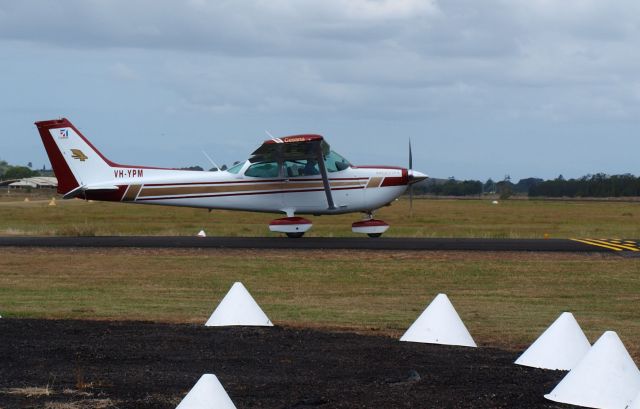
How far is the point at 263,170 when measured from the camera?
29484mm

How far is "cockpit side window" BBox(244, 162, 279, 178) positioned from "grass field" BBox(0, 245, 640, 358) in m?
5.33

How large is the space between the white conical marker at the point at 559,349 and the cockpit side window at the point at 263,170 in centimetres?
1984

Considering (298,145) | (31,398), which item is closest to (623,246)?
(298,145)

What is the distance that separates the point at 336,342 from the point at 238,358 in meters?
1.51

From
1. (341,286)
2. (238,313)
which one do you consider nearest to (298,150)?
(341,286)

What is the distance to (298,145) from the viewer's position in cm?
2759

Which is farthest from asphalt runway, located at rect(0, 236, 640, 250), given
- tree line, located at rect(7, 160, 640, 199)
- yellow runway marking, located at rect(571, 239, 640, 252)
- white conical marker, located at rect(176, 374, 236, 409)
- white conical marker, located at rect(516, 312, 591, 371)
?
tree line, located at rect(7, 160, 640, 199)

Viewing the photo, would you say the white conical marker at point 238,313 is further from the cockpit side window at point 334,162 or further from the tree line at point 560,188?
the tree line at point 560,188

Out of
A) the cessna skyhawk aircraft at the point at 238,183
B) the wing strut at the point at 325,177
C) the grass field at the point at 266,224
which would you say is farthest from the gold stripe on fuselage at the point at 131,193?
the wing strut at the point at 325,177

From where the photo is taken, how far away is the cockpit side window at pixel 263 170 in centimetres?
2942

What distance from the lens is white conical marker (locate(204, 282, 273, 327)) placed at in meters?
12.4

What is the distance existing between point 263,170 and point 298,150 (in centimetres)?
181

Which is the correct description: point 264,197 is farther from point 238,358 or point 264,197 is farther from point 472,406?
point 472,406

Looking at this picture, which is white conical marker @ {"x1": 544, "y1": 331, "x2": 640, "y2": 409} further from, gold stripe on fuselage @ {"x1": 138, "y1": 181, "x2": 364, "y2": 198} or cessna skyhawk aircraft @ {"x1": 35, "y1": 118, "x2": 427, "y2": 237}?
gold stripe on fuselage @ {"x1": 138, "y1": 181, "x2": 364, "y2": 198}
